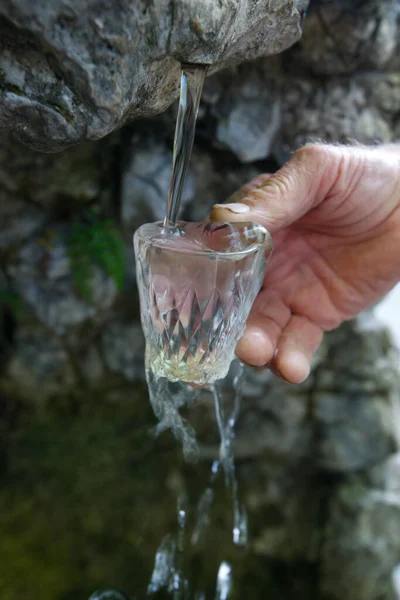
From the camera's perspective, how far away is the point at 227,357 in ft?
5.23

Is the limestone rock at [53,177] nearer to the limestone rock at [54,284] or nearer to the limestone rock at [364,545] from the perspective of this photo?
the limestone rock at [54,284]

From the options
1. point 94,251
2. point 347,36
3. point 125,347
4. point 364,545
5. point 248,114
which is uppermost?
point 347,36

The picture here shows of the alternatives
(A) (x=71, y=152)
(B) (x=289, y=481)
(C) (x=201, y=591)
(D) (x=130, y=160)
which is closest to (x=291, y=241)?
(D) (x=130, y=160)

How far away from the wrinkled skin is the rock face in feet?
1.46

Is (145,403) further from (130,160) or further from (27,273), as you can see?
(130,160)

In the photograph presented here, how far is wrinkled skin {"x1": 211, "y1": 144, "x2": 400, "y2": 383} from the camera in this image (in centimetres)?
154

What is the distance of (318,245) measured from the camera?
193cm

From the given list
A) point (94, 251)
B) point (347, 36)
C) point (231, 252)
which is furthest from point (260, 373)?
point (347, 36)

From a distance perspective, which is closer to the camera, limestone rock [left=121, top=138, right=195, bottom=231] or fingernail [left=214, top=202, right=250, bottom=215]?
fingernail [left=214, top=202, right=250, bottom=215]

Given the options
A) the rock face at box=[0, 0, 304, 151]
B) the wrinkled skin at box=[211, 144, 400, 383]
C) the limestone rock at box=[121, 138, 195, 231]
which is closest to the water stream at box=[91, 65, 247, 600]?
the wrinkled skin at box=[211, 144, 400, 383]

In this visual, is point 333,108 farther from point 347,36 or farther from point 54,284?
point 54,284

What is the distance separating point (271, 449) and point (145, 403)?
849 millimetres

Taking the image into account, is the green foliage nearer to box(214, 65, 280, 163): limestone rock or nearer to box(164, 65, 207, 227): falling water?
box(214, 65, 280, 163): limestone rock

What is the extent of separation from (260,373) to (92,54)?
2.21 m
